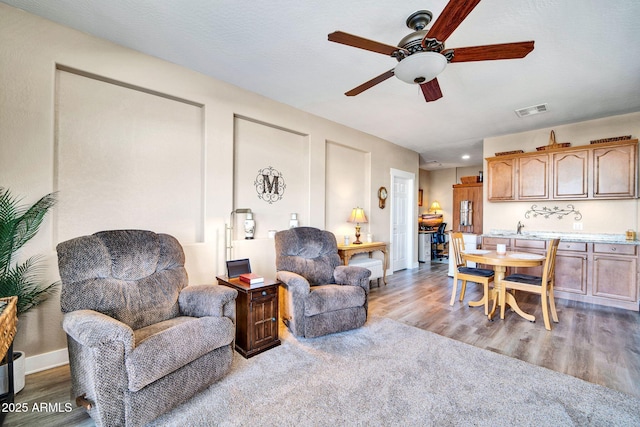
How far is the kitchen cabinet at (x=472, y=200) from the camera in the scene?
7.38 metres

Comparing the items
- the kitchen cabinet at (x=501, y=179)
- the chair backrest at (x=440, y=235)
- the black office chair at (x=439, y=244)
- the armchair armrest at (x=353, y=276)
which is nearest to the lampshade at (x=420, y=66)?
the armchair armrest at (x=353, y=276)

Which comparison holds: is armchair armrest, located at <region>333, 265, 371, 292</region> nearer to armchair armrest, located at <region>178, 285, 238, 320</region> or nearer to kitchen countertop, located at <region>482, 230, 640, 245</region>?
armchair armrest, located at <region>178, 285, 238, 320</region>

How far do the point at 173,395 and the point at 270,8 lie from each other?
2.68 m

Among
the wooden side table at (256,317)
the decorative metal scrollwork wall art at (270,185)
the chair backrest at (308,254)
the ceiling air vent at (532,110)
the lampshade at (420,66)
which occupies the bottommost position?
the wooden side table at (256,317)

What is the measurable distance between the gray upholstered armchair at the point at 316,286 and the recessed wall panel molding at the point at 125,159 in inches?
42.7

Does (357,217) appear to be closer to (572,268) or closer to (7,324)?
(572,268)

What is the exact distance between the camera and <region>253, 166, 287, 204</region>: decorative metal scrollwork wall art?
367 centimetres

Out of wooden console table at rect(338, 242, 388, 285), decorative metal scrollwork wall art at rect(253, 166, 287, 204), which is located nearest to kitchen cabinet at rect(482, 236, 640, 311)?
wooden console table at rect(338, 242, 388, 285)

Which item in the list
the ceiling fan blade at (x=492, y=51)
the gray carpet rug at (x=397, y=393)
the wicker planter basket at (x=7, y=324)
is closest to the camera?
the wicker planter basket at (x=7, y=324)

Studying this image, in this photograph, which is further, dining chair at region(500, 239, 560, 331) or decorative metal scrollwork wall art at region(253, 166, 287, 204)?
decorative metal scrollwork wall art at region(253, 166, 287, 204)

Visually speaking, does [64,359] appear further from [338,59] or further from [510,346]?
[510,346]

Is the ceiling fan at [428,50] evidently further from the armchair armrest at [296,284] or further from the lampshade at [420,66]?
the armchair armrest at [296,284]

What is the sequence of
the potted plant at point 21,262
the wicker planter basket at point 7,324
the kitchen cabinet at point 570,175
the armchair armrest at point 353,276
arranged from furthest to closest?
the kitchen cabinet at point 570,175, the armchair armrest at point 353,276, the potted plant at point 21,262, the wicker planter basket at point 7,324

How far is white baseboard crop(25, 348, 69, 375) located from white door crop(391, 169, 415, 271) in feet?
16.6
